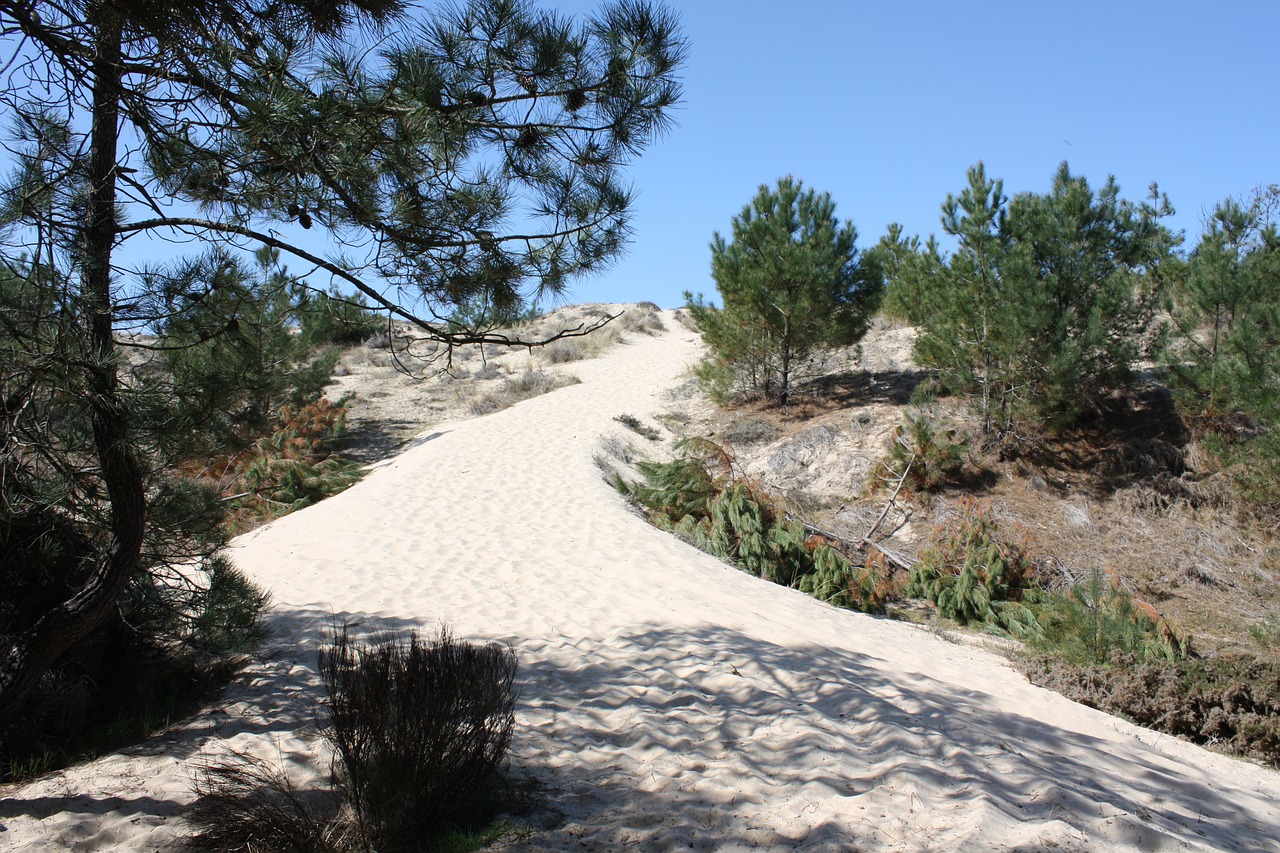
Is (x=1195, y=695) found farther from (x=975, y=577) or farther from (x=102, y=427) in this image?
(x=102, y=427)

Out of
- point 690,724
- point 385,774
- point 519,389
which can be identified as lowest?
point 690,724

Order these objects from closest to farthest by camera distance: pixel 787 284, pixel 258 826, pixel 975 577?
1. pixel 258 826
2. pixel 975 577
3. pixel 787 284

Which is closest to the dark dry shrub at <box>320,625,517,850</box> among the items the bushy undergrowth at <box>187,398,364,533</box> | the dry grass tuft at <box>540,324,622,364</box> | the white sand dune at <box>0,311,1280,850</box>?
the white sand dune at <box>0,311,1280,850</box>

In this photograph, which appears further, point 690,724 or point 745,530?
point 745,530

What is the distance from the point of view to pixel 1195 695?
19.5 feet

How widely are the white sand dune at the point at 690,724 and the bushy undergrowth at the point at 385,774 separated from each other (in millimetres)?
317

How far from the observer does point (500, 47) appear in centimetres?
371

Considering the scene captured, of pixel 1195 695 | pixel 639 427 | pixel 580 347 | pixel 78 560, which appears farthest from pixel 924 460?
pixel 580 347

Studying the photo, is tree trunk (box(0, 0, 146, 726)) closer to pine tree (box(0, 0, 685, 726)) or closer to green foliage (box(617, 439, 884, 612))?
pine tree (box(0, 0, 685, 726))

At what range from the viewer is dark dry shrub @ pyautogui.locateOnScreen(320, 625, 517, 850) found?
288cm

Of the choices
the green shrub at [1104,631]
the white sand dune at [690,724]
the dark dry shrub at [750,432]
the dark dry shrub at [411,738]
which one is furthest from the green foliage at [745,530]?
the dark dry shrub at [411,738]

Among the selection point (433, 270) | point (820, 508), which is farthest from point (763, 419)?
point (433, 270)

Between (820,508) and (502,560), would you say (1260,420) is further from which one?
(502,560)

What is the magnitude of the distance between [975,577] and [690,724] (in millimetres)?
6246
